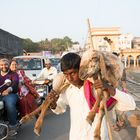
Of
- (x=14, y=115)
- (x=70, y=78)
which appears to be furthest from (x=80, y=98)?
(x=14, y=115)

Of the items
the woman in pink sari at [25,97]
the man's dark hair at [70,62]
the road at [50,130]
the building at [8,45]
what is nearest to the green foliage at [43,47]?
the building at [8,45]

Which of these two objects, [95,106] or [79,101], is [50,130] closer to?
[79,101]

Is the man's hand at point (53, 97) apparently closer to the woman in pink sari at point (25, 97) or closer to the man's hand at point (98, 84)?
the man's hand at point (98, 84)

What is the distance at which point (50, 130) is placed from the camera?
337 inches

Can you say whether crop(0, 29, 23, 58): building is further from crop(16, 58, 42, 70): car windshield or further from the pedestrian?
the pedestrian

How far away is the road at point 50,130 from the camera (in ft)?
25.7

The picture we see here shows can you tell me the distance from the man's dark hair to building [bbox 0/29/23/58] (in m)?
46.0

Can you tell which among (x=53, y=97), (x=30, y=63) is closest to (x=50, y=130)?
(x=53, y=97)

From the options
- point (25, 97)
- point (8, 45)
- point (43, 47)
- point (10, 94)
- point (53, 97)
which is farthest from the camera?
point (43, 47)

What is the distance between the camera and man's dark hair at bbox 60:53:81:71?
317 centimetres

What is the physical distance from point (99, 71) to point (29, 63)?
11.5 m

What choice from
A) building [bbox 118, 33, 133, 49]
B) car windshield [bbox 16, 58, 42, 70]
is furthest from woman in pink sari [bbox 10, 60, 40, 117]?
building [bbox 118, 33, 133, 49]

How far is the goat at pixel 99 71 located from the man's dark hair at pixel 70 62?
0.54ft

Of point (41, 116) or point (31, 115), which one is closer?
point (41, 116)
